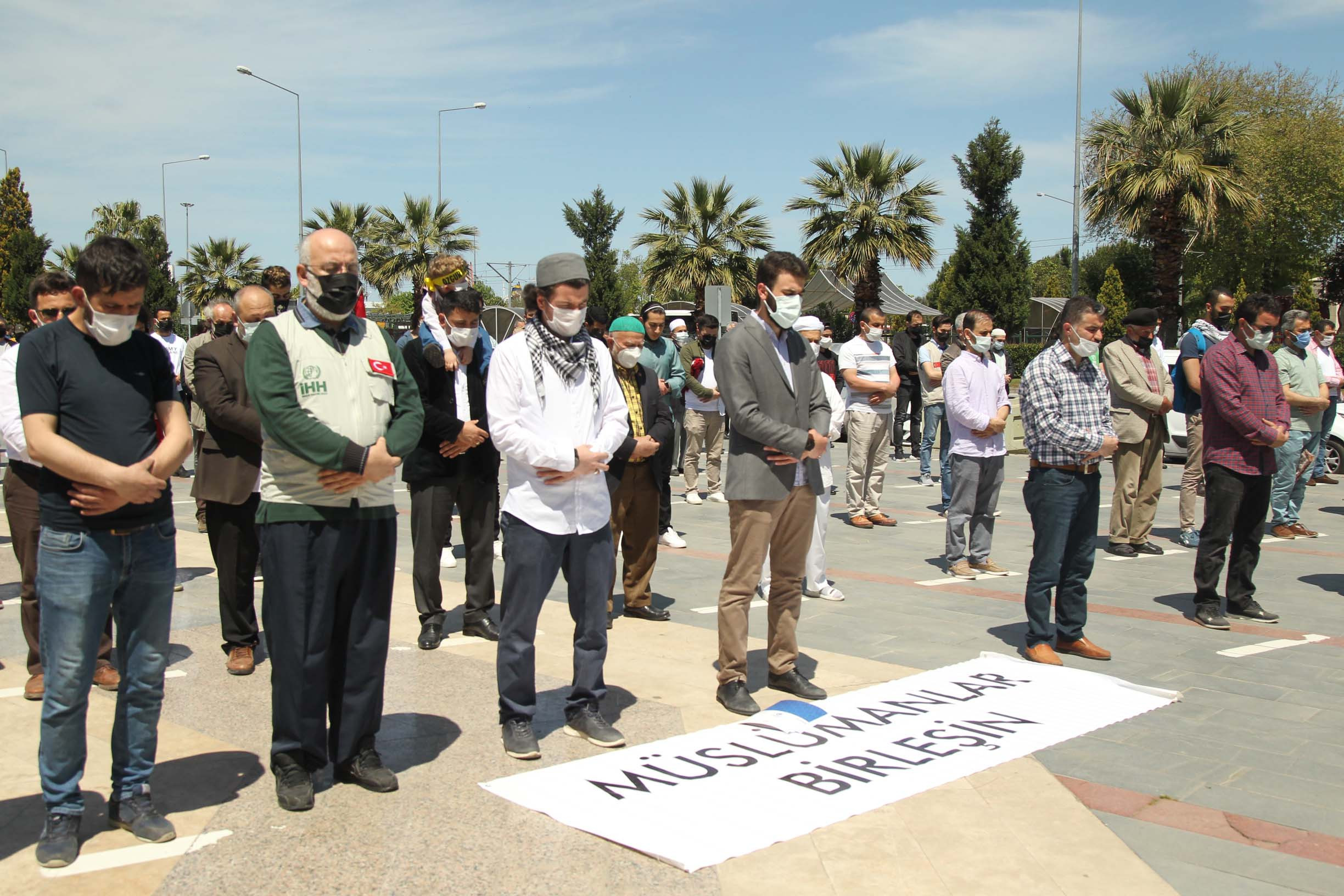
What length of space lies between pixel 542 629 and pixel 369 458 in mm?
3060

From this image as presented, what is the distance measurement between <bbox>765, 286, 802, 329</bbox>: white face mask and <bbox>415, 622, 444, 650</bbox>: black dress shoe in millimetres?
2761

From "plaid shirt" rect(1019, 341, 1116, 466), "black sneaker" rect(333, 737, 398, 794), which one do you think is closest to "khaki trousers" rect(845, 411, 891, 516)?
"plaid shirt" rect(1019, 341, 1116, 466)

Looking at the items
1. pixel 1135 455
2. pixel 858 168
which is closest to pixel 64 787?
pixel 1135 455

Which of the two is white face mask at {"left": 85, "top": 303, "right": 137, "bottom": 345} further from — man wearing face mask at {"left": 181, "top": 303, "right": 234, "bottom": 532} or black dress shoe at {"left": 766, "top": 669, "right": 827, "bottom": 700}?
black dress shoe at {"left": 766, "top": 669, "right": 827, "bottom": 700}

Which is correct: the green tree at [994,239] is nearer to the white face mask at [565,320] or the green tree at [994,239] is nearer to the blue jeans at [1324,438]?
the blue jeans at [1324,438]

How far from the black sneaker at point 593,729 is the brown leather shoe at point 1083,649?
294cm

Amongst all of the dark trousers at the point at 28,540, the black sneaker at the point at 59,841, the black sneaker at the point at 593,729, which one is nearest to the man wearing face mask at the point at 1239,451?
the black sneaker at the point at 593,729

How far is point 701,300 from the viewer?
38.3m

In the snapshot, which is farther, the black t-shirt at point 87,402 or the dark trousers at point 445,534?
the dark trousers at point 445,534

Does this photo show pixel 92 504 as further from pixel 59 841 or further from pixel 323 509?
pixel 59 841

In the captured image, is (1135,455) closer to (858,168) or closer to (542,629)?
(542,629)

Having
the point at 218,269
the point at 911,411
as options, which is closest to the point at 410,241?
the point at 218,269

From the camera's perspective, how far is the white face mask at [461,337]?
6.00m

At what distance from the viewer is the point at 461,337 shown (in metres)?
6.00
